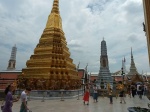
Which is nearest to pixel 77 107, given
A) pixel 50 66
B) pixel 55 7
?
pixel 50 66

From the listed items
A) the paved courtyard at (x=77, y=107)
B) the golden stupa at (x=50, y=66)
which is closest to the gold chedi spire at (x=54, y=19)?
the golden stupa at (x=50, y=66)

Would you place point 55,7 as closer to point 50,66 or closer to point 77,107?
point 50,66

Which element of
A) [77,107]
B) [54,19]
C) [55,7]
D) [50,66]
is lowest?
[77,107]

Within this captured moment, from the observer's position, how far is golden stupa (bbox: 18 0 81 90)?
19969 mm

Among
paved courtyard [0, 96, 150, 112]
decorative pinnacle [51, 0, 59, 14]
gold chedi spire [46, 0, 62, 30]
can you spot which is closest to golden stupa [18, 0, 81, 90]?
gold chedi spire [46, 0, 62, 30]

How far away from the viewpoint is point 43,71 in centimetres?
2083

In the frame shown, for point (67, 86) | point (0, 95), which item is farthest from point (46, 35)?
point (0, 95)

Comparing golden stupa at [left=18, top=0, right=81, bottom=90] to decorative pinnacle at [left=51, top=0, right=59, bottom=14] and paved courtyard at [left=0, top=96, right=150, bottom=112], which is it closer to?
decorative pinnacle at [left=51, top=0, right=59, bottom=14]

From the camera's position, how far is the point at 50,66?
21.2 meters

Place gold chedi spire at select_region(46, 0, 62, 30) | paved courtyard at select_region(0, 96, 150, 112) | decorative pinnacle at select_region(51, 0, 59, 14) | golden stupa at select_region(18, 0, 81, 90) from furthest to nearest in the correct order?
decorative pinnacle at select_region(51, 0, 59, 14) < gold chedi spire at select_region(46, 0, 62, 30) < golden stupa at select_region(18, 0, 81, 90) < paved courtyard at select_region(0, 96, 150, 112)

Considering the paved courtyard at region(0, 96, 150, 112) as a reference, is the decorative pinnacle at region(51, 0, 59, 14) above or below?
above

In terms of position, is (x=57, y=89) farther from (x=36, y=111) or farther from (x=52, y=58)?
(x=36, y=111)

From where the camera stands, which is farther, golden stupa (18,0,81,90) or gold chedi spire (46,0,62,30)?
gold chedi spire (46,0,62,30)

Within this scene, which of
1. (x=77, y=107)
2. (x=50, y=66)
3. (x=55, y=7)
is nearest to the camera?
(x=77, y=107)
